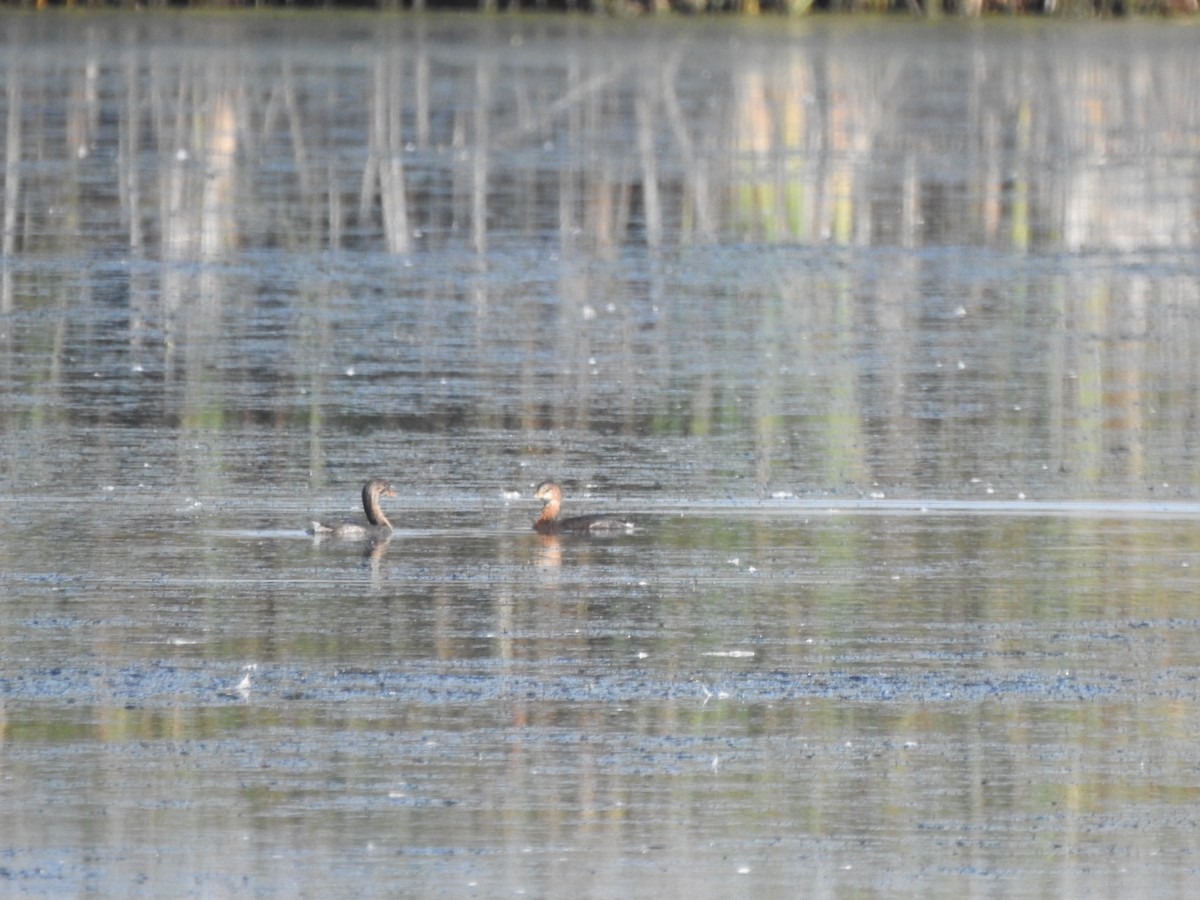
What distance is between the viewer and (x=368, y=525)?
10.2 metres

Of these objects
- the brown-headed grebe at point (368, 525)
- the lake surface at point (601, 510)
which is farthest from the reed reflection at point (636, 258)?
the brown-headed grebe at point (368, 525)

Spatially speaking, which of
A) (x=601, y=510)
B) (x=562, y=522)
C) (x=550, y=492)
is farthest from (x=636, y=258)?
(x=562, y=522)

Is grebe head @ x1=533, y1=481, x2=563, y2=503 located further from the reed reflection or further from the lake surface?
the reed reflection

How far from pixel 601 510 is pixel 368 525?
39.6 inches

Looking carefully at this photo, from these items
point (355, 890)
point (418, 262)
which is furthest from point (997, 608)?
point (418, 262)

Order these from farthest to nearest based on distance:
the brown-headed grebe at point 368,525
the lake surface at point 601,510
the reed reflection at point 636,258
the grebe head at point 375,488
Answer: the reed reflection at point 636,258 < the grebe head at point 375,488 < the brown-headed grebe at point 368,525 < the lake surface at point 601,510

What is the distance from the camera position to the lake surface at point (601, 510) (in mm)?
6797

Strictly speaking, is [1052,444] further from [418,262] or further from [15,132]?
[15,132]

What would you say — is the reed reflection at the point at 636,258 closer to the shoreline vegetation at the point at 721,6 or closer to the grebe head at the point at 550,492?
the grebe head at the point at 550,492

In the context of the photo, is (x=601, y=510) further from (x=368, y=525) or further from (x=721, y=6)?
(x=721, y=6)

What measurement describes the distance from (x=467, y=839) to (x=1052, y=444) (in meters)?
6.18

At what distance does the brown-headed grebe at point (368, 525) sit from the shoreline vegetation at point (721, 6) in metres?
38.4

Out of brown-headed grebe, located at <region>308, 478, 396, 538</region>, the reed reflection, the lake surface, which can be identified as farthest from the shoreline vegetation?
brown-headed grebe, located at <region>308, 478, 396, 538</region>

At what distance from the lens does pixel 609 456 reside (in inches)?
471
